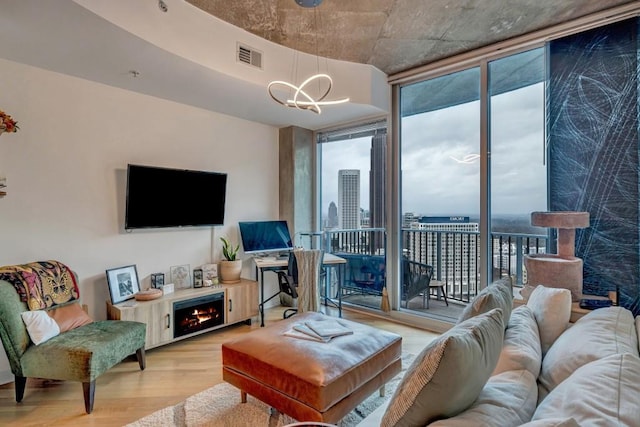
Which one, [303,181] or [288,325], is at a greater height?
[303,181]

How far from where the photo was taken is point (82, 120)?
2.96 meters

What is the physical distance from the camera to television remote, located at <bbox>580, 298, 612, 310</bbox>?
2.16 meters

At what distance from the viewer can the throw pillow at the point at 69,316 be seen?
2465 mm

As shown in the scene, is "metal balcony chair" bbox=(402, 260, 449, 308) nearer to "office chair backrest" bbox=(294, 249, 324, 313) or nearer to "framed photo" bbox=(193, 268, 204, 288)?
"office chair backrest" bbox=(294, 249, 324, 313)

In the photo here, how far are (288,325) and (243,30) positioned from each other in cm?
261

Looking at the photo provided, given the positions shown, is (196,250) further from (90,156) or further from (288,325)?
(288,325)

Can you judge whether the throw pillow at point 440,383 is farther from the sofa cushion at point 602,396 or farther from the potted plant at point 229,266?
the potted plant at point 229,266

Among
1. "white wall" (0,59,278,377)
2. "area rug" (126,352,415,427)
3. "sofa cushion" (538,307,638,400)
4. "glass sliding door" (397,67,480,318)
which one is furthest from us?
"glass sliding door" (397,67,480,318)

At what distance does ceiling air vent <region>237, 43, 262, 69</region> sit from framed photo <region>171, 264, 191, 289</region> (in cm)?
229

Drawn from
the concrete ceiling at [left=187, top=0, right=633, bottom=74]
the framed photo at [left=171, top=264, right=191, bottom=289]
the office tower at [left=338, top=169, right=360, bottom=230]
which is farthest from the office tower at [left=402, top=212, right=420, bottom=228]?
the framed photo at [left=171, top=264, right=191, bottom=289]

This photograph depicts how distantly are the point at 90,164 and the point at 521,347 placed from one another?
3526 millimetres

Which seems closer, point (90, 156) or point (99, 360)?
point (99, 360)

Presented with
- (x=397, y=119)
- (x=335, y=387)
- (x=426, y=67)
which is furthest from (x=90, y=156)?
(x=426, y=67)

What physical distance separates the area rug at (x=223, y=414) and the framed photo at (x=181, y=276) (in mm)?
1539
